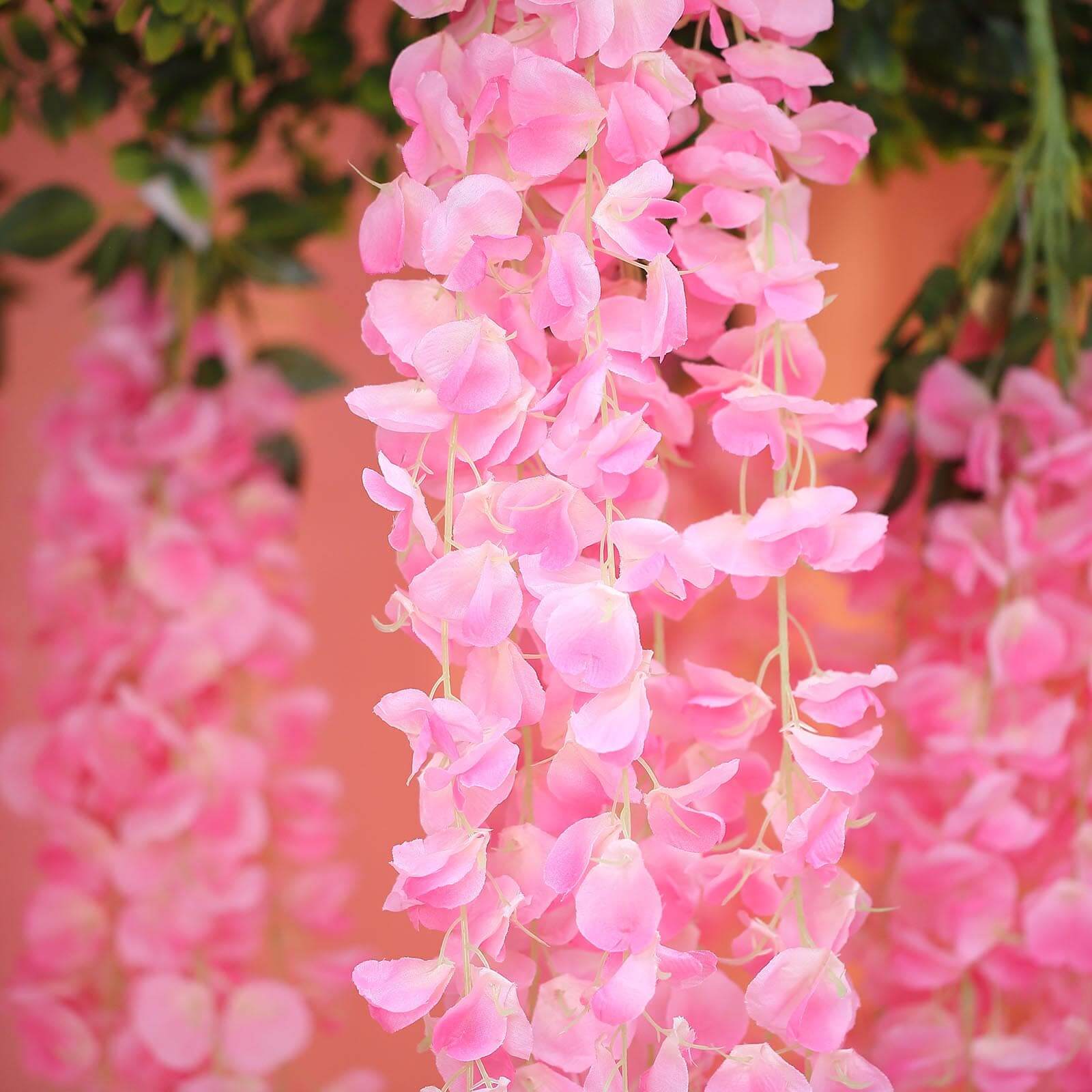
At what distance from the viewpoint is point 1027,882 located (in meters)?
0.87

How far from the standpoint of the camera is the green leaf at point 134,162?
1.00 metres

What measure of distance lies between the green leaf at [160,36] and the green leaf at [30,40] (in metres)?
0.37

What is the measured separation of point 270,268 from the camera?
1109mm

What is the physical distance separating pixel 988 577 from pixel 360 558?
3.49 feet

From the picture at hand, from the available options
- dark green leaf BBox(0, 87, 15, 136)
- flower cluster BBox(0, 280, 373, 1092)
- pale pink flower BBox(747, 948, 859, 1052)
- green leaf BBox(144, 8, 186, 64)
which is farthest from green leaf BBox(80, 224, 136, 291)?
pale pink flower BBox(747, 948, 859, 1052)

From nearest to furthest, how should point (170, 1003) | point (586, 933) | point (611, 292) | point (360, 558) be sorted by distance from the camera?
1. point (586, 933)
2. point (611, 292)
3. point (170, 1003)
4. point (360, 558)

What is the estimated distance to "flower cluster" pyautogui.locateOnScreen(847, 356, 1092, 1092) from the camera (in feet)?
2.68

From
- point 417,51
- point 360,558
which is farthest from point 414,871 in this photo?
point 360,558

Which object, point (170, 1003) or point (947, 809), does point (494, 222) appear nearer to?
point (947, 809)

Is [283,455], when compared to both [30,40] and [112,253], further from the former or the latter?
[30,40]

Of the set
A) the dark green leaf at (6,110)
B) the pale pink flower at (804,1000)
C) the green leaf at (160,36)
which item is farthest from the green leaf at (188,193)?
the pale pink flower at (804,1000)

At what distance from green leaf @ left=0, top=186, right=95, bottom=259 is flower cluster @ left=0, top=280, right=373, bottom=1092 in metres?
0.10

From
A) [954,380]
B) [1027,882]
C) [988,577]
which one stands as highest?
[954,380]

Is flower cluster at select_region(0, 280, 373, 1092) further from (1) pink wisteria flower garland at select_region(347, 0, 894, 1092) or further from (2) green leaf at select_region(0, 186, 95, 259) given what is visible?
(1) pink wisteria flower garland at select_region(347, 0, 894, 1092)
